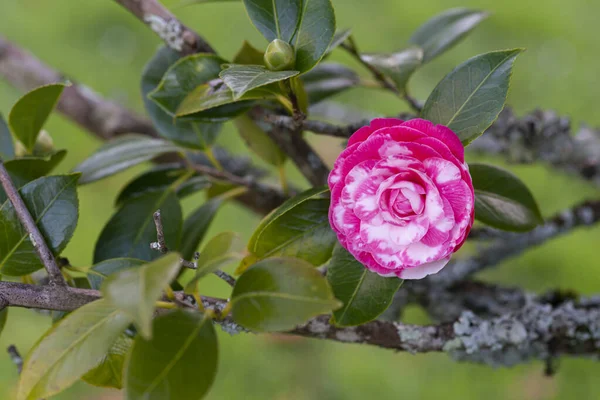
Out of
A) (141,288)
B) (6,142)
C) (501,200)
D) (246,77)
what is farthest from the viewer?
(6,142)

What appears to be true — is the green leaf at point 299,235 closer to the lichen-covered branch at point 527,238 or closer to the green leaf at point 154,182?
the green leaf at point 154,182

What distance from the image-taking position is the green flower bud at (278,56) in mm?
493

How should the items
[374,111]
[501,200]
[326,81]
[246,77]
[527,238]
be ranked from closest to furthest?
[246,77]
[501,200]
[326,81]
[527,238]
[374,111]

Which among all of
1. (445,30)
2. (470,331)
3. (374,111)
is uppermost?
(445,30)

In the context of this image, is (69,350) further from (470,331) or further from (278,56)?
(470,331)

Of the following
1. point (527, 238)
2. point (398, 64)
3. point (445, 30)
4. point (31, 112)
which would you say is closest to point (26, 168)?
point (31, 112)

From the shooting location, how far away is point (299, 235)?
53 cm

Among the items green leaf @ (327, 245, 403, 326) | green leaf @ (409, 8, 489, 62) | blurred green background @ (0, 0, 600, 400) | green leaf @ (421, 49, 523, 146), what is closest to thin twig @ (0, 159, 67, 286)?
green leaf @ (327, 245, 403, 326)

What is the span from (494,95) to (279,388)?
118 centimetres

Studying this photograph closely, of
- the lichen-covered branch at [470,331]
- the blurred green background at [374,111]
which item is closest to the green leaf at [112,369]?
the lichen-covered branch at [470,331]

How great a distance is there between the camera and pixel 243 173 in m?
1.02

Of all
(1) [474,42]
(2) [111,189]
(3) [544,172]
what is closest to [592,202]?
(3) [544,172]

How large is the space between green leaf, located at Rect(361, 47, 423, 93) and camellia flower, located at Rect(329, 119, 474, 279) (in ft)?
0.62

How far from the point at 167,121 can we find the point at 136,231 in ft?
0.45
